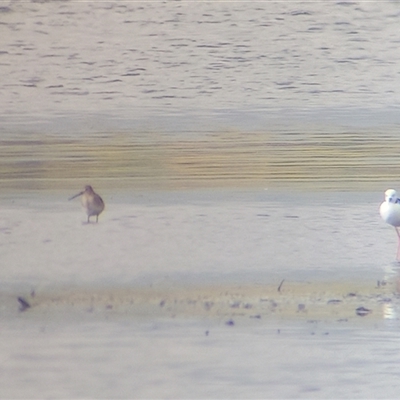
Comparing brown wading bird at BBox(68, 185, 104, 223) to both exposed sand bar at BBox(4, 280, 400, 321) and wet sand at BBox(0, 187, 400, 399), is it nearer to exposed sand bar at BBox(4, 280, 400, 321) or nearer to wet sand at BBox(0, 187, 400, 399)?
wet sand at BBox(0, 187, 400, 399)

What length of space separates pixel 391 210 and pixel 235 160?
0.95 feet

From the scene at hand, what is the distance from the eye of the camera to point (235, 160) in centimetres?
289

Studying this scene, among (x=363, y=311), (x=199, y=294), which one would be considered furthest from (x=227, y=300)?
(x=363, y=311)

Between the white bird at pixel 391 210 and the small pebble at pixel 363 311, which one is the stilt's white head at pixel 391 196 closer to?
the white bird at pixel 391 210

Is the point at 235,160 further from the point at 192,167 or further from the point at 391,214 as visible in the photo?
the point at 391,214

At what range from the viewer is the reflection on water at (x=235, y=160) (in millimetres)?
2881

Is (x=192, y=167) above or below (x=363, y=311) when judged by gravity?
above

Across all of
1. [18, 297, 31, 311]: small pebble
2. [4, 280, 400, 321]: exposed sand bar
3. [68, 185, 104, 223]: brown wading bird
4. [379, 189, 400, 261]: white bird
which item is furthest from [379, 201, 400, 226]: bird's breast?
[18, 297, 31, 311]: small pebble

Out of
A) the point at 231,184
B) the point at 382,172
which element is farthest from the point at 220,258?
the point at 382,172

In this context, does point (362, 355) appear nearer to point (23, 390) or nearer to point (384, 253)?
point (384, 253)

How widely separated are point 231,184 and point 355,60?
0.31 m

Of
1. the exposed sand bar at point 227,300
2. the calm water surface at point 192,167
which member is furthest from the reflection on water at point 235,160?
the exposed sand bar at point 227,300

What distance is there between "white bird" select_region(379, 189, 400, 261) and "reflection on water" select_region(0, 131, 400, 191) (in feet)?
0.07

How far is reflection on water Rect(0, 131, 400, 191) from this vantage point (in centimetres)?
288
